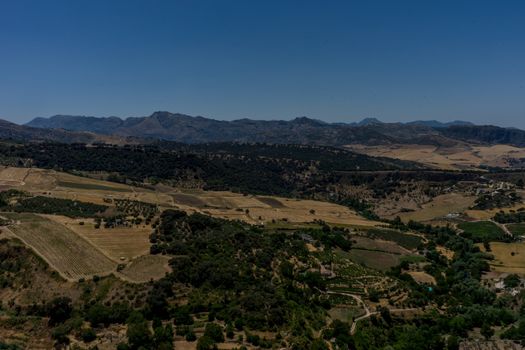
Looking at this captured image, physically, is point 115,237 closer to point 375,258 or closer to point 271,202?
point 375,258

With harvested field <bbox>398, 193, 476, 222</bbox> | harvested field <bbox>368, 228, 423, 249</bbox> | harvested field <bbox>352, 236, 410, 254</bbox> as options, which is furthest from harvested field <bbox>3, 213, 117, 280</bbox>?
harvested field <bbox>398, 193, 476, 222</bbox>

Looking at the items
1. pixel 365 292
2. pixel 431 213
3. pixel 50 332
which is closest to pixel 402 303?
pixel 365 292

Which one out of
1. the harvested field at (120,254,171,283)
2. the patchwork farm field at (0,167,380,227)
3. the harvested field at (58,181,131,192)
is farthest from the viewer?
the harvested field at (58,181,131,192)

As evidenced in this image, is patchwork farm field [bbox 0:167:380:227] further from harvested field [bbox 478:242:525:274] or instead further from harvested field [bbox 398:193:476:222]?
harvested field [bbox 478:242:525:274]

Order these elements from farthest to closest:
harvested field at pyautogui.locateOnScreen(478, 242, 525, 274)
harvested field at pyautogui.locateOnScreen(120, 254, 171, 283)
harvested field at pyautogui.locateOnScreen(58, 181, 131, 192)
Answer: harvested field at pyautogui.locateOnScreen(58, 181, 131, 192), harvested field at pyautogui.locateOnScreen(478, 242, 525, 274), harvested field at pyautogui.locateOnScreen(120, 254, 171, 283)

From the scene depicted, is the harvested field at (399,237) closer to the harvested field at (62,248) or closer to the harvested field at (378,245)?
the harvested field at (378,245)

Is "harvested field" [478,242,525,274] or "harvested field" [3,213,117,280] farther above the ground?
"harvested field" [3,213,117,280]
